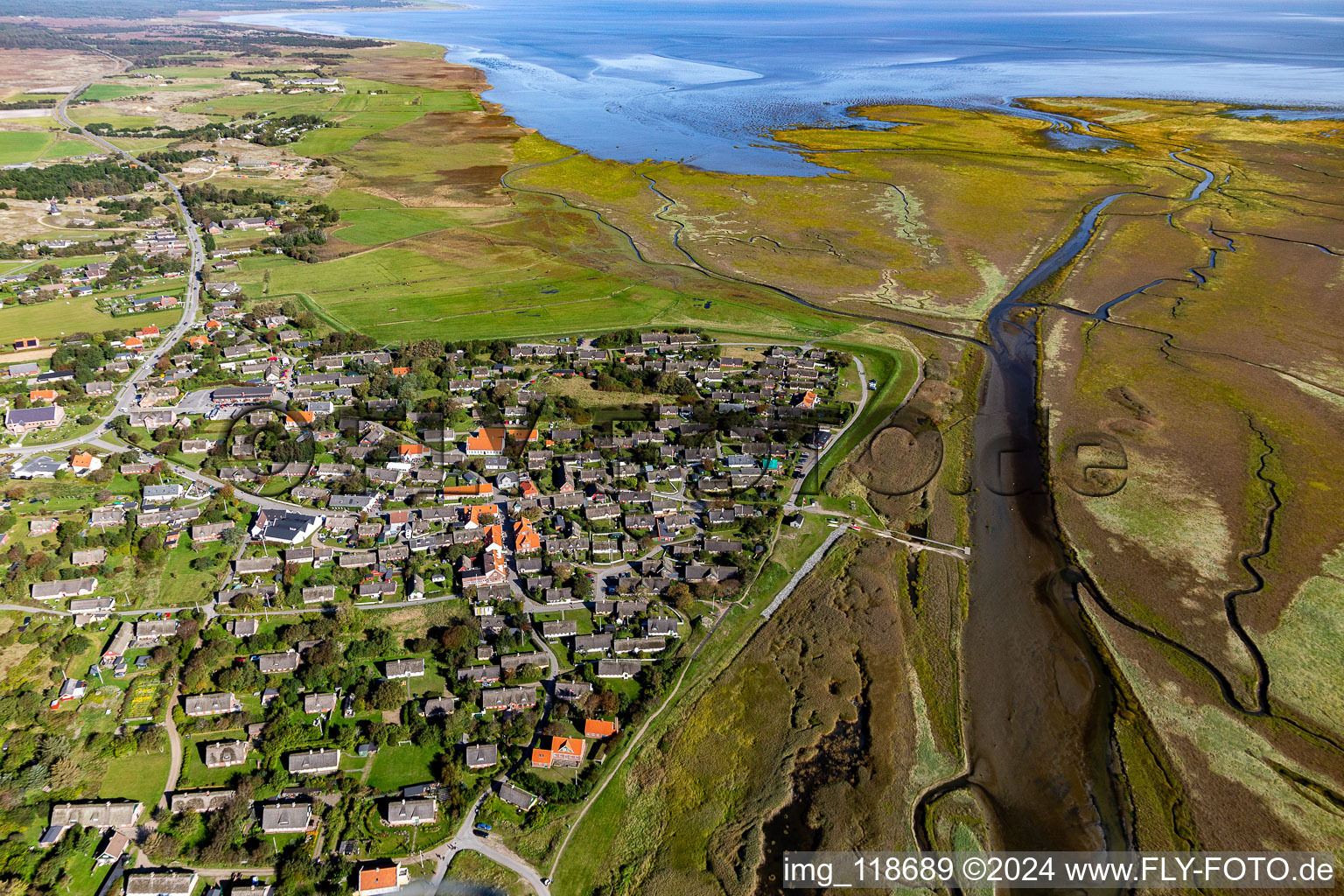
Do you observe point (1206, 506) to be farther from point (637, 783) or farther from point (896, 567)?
point (637, 783)

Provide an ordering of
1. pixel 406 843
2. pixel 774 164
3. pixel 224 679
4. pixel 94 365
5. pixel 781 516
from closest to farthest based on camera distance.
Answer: pixel 406 843
pixel 224 679
pixel 781 516
pixel 94 365
pixel 774 164

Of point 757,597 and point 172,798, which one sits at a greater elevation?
point 757,597

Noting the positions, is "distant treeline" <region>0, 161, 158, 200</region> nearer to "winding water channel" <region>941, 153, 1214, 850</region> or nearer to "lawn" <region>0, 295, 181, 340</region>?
"lawn" <region>0, 295, 181, 340</region>

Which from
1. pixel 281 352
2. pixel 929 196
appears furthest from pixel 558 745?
pixel 929 196

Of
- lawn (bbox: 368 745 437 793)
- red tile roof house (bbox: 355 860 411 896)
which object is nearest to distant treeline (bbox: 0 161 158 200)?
lawn (bbox: 368 745 437 793)

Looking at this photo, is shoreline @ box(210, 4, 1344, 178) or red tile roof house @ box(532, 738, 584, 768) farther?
shoreline @ box(210, 4, 1344, 178)

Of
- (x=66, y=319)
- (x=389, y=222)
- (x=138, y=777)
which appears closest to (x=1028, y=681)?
(x=138, y=777)
